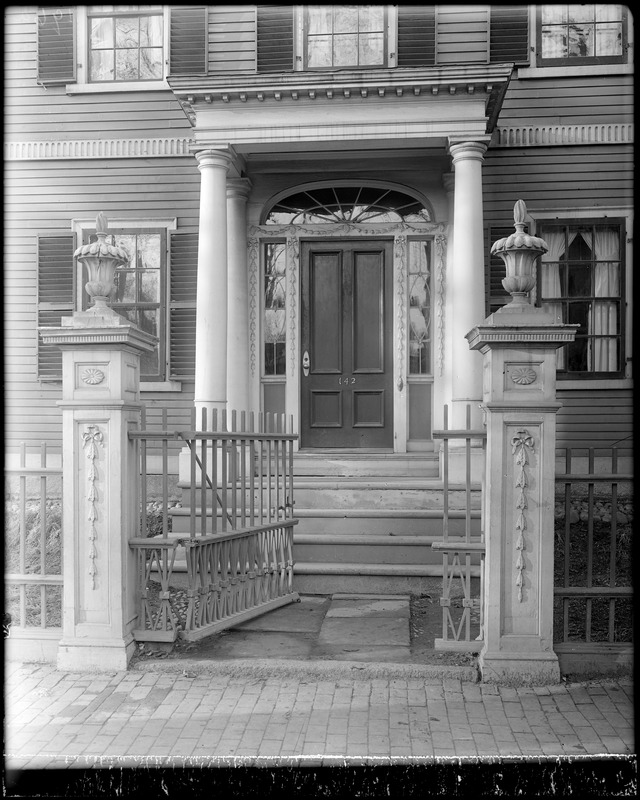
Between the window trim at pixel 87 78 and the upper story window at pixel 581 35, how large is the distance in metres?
4.60

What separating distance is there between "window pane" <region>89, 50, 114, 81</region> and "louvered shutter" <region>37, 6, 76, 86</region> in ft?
0.73

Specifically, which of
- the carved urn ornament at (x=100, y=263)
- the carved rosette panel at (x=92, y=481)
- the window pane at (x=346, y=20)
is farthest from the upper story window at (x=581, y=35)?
the carved rosette panel at (x=92, y=481)

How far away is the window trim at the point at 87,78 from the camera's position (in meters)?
9.62

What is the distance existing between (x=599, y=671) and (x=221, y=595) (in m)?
2.53

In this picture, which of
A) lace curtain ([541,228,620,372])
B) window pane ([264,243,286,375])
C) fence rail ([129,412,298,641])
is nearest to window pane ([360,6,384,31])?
window pane ([264,243,286,375])

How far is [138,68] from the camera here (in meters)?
9.75

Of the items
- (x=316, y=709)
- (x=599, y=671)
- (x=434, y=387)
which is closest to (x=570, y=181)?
(x=434, y=387)

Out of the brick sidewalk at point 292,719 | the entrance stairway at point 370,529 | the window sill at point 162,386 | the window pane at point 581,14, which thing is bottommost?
the brick sidewalk at point 292,719

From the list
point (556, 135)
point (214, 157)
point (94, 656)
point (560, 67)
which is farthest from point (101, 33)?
point (94, 656)

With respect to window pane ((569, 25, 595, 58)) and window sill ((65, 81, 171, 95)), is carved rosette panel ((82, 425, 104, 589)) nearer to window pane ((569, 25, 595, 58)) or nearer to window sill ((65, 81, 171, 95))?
window sill ((65, 81, 171, 95))

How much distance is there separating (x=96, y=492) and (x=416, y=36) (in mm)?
6811

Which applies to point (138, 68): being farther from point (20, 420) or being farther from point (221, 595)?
point (221, 595)

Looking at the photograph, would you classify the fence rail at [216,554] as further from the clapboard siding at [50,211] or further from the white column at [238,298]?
the clapboard siding at [50,211]

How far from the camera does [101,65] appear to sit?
9797mm
